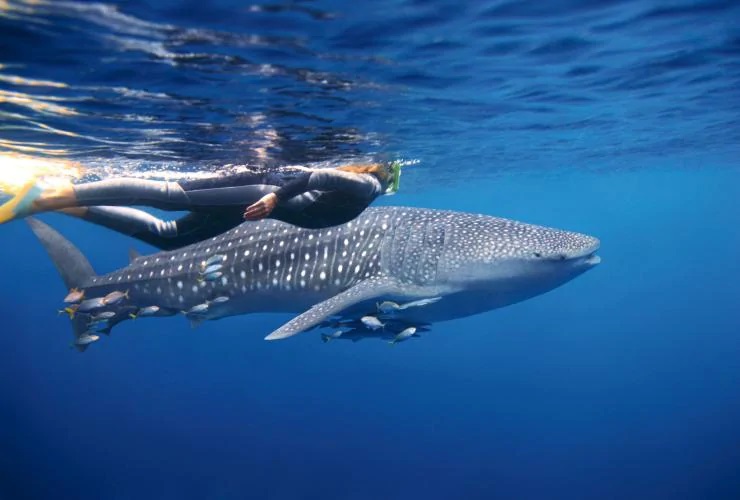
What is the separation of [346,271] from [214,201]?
7.47ft

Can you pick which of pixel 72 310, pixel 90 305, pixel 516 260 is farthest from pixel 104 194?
pixel 516 260

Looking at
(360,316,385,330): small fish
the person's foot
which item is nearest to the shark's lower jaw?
(360,316,385,330): small fish

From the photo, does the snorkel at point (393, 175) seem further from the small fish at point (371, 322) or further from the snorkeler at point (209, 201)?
the small fish at point (371, 322)

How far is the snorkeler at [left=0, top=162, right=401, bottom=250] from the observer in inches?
250

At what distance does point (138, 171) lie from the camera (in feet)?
49.0

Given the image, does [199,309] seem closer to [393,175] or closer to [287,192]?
[287,192]

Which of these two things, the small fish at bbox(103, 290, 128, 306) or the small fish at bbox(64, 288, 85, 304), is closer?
the small fish at bbox(103, 290, 128, 306)

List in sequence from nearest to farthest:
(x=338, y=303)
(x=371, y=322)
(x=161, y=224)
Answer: (x=338, y=303), (x=371, y=322), (x=161, y=224)

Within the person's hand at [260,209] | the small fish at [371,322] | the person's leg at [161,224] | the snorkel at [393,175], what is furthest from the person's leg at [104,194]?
the snorkel at [393,175]

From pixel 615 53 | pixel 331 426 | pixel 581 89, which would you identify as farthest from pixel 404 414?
pixel 615 53

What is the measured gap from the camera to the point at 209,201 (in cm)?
752

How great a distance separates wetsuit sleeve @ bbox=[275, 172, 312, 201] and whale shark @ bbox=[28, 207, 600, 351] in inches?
63.5

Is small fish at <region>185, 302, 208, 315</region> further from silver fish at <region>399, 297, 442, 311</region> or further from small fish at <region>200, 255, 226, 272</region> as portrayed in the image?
silver fish at <region>399, 297, 442, 311</region>

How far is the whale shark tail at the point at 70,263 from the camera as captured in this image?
8.59 m
